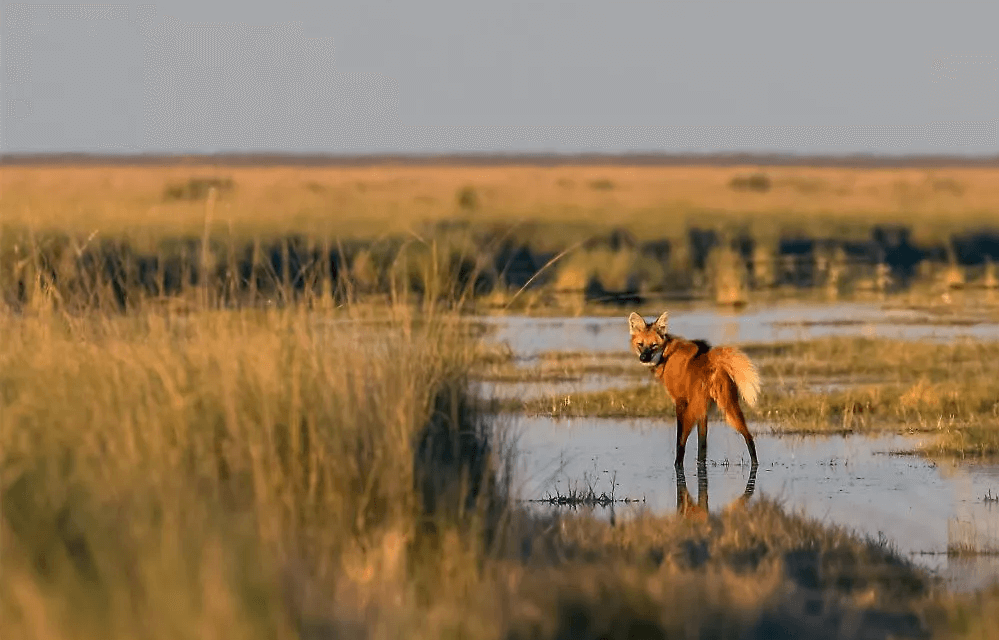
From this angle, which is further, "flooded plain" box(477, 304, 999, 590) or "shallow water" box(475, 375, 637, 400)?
→ "shallow water" box(475, 375, 637, 400)

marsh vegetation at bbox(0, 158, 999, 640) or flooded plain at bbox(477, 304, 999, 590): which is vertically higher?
marsh vegetation at bbox(0, 158, 999, 640)

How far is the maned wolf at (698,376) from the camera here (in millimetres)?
11844

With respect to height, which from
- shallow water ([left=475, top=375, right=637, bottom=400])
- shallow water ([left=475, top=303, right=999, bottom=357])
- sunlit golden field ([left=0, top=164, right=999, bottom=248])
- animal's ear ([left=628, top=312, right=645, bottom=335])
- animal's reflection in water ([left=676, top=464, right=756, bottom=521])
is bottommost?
animal's reflection in water ([left=676, top=464, right=756, bottom=521])

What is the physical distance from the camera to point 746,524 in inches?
381

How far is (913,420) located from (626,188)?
6686 cm

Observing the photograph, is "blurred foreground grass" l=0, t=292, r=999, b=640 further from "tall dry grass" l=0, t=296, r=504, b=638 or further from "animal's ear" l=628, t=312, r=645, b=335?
"animal's ear" l=628, t=312, r=645, b=335

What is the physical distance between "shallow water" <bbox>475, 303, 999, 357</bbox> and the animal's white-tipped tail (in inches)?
316

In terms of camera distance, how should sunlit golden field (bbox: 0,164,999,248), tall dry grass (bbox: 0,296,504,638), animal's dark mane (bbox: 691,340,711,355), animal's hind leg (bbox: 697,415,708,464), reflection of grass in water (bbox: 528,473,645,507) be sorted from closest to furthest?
tall dry grass (bbox: 0,296,504,638)
reflection of grass in water (bbox: 528,473,645,507)
animal's dark mane (bbox: 691,340,711,355)
animal's hind leg (bbox: 697,415,708,464)
sunlit golden field (bbox: 0,164,999,248)

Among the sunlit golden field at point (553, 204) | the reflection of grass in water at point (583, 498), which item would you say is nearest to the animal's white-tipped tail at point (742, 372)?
the reflection of grass in water at point (583, 498)

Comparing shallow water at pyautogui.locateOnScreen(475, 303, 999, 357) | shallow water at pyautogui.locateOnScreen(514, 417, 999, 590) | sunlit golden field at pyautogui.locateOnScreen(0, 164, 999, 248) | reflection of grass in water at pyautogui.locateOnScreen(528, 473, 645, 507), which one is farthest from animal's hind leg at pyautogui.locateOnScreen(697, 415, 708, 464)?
sunlit golden field at pyautogui.locateOnScreen(0, 164, 999, 248)

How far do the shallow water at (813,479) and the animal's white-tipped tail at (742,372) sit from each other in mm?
599

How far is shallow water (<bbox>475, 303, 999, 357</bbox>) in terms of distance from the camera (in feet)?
71.6

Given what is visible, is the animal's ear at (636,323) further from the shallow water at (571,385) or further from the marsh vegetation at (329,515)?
the shallow water at (571,385)

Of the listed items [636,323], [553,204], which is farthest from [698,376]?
[553,204]
